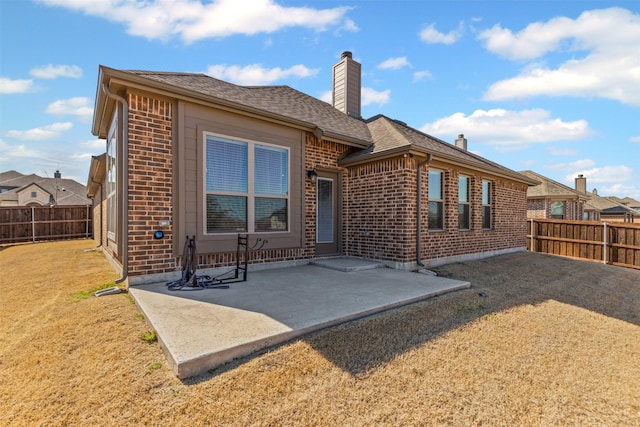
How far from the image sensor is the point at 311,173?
6996mm

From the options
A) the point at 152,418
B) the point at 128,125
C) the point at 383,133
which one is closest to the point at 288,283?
the point at 152,418

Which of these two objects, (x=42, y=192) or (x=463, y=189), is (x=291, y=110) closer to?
(x=463, y=189)

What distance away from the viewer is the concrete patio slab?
2.65 m

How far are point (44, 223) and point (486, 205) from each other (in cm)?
2081

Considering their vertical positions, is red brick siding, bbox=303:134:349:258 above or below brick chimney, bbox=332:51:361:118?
below

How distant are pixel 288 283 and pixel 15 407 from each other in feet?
11.1

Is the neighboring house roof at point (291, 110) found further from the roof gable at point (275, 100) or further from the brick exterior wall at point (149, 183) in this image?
the brick exterior wall at point (149, 183)

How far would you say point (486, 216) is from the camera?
948 centimetres

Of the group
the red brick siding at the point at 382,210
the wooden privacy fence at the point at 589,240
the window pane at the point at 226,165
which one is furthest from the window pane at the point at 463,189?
the window pane at the point at 226,165

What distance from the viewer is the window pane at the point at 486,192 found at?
30.3 ft

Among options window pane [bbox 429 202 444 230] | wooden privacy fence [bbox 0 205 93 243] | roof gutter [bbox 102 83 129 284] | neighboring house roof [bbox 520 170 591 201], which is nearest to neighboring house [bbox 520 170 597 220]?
neighboring house roof [bbox 520 170 591 201]

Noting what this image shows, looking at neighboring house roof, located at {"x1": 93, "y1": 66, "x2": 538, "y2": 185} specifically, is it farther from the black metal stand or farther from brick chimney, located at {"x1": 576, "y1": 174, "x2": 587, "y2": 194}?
brick chimney, located at {"x1": 576, "y1": 174, "x2": 587, "y2": 194}

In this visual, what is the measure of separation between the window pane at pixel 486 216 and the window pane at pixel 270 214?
21.6 ft

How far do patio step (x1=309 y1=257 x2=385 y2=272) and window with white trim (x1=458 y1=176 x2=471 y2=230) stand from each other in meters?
3.17
